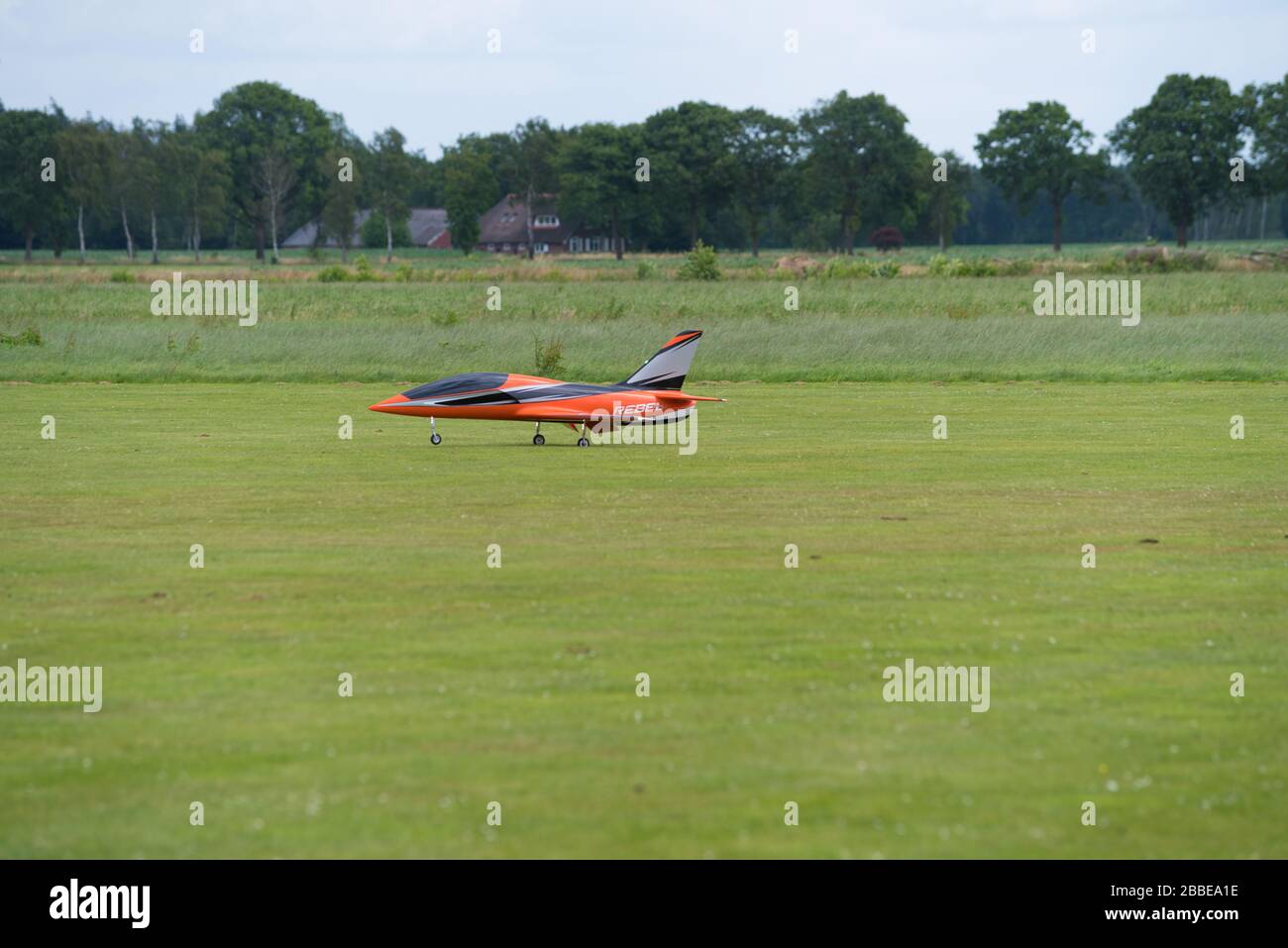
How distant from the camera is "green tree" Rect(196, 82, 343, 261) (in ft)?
485

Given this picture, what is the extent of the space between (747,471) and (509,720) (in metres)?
12.9

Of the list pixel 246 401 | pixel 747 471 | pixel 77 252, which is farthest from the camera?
pixel 77 252

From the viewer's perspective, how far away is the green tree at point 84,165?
133625mm

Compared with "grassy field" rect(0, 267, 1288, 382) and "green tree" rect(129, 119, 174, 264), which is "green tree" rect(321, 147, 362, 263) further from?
"grassy field" rect(0, 267, 1288, 382)

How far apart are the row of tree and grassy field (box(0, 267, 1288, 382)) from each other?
8014 cm

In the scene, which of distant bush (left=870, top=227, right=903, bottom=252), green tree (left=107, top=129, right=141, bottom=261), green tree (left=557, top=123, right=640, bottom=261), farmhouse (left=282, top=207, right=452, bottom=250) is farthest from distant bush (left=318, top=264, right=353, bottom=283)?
farmhouse (left=282, top=207, right=452, bottom=250)

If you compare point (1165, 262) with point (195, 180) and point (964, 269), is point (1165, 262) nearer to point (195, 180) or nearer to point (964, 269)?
point (964, 269)

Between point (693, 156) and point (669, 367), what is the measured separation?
11341 centimetres

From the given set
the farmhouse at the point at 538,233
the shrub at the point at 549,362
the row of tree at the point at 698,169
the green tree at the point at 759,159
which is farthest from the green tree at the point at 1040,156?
the shrub at the point at 549,362
